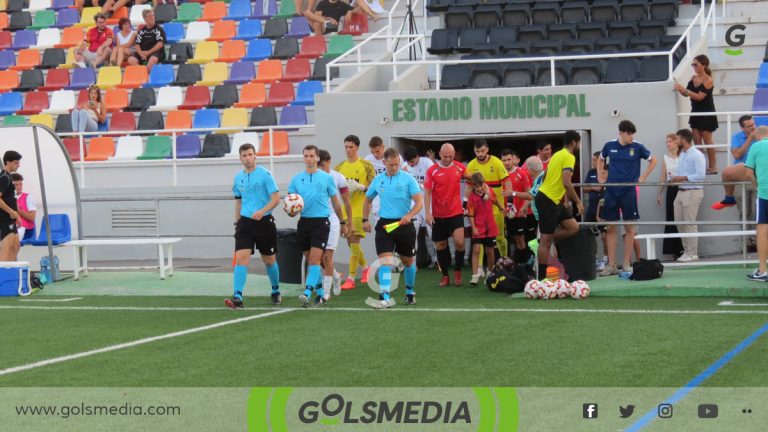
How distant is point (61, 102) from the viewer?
26.2 meters

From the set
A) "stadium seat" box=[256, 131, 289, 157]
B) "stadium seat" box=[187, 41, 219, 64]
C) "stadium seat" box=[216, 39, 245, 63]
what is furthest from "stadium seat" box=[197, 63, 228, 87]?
"stadium seat" box=[256, 131, 289, 157]

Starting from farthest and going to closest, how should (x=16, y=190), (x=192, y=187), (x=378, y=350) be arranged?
(x=192, y=187) → (x=16, y=190) → (x=378, y=350)

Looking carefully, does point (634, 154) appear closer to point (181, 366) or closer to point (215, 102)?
point (181, 366)

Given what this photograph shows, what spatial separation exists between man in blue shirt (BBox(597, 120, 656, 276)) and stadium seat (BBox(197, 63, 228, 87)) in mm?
11192

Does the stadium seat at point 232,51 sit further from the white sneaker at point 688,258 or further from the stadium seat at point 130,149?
the white sneaker at point 688,258

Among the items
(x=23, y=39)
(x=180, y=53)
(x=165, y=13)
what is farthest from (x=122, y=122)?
(x=23, y=39)

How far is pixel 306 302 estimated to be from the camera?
14000 millimetres

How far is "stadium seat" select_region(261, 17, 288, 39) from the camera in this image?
1061 inches

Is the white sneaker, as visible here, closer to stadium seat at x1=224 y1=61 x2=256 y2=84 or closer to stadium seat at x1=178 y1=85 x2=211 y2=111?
stadium seat at x1=224 y1=61 x2=256 y2=84

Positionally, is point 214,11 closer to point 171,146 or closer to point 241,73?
point 241,73

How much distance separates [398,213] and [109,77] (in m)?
14.3

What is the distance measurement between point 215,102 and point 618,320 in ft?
48.2

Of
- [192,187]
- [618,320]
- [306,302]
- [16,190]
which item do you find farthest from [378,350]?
[192,187]

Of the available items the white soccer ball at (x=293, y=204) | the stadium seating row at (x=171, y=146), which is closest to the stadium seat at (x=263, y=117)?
the stadium seating row at (x=171, y=146)
